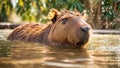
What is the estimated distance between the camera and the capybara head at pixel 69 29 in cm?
661

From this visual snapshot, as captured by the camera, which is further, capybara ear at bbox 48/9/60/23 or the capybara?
capybara ear at bbox 48/9/60/23

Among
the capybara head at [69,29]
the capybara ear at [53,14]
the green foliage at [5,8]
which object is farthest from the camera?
the green foliage at [5,8]

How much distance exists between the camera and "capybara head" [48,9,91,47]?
661 cm

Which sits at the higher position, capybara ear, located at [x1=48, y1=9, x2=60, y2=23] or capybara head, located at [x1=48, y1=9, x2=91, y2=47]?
capybara ear, located at [x1=48, y1=9, x2=60, y2=23]

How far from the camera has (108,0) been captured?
2034 centimetres

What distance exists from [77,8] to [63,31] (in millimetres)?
14576

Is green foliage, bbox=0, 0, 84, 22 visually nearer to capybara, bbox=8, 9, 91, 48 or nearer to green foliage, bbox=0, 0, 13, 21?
green foliage, bbox=0, 0, 13, 21

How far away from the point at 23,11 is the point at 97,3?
778 cm

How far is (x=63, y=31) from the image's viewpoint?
7152 mm

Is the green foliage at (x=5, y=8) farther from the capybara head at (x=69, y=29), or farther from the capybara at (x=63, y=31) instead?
the capybara head at (x=69, y=29)

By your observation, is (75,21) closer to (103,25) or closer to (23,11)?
(103,25)

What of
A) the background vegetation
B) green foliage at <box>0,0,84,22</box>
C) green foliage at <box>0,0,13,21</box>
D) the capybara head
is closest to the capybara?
the capybara head

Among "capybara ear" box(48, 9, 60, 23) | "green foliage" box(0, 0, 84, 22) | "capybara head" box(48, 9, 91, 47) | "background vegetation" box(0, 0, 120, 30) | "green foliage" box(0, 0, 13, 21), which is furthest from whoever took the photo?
"green foliage" box(0, 0, 13, 21)

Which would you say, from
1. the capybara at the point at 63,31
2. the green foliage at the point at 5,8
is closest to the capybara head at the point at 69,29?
the capybara at the point at 63,31
